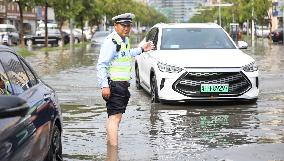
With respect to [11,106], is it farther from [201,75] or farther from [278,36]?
[278,36]

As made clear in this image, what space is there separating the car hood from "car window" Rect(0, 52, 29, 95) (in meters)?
5.67

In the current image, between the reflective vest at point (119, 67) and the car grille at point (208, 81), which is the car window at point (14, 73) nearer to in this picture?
the reflective vest at point (119, 67)

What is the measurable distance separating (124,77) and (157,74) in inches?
174

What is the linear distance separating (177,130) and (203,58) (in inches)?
104

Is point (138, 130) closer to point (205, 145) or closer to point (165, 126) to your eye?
point (165, 126)

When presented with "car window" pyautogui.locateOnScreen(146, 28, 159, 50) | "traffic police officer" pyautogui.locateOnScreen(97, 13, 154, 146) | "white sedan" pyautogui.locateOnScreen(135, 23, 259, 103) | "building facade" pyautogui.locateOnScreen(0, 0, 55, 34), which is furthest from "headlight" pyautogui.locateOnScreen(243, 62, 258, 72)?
"building facade" pyautogui.locateOnScreen(0, 0, 55, 34)

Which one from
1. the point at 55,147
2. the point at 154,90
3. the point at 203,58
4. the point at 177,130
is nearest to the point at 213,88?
the point at 203,58

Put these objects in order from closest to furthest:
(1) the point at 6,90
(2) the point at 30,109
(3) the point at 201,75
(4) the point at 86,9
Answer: (2) the point at 30,109
(1) the point at 6,90
(3) the point at 201,75
(4) the point at 86,9

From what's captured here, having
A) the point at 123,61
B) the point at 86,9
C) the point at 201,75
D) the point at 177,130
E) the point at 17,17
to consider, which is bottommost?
the point at 177,130

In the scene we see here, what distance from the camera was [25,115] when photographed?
13.3 feet

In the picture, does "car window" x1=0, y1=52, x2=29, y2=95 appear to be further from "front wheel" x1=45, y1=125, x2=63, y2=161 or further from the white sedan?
the white sedan

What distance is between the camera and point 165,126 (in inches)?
375

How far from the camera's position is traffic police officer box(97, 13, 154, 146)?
718 cm

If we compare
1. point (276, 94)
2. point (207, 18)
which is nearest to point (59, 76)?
point (276, 94)
